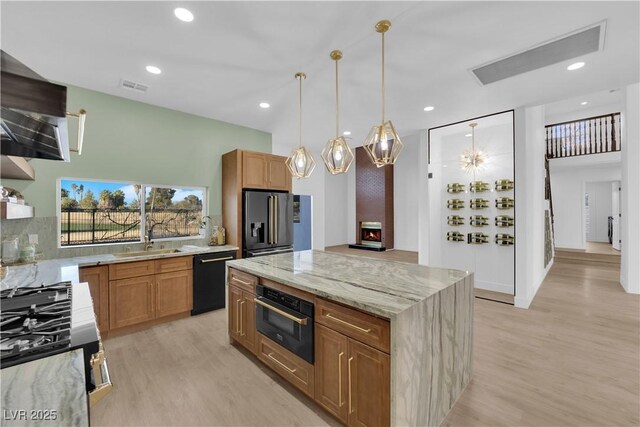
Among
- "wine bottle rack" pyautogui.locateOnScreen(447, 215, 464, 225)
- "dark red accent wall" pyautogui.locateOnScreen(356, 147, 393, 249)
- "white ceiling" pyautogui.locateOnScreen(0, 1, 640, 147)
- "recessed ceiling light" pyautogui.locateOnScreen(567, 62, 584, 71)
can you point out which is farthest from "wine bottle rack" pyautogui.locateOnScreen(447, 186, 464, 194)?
"dark red accent wall" pyautogui.locateOnScreen(356, 147, 393, 249)

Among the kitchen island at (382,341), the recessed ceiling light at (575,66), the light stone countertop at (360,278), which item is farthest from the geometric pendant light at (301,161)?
the recessed ceiling light at (575,66)

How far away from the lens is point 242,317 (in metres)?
2.55

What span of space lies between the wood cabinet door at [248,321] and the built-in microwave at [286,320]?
11 cm

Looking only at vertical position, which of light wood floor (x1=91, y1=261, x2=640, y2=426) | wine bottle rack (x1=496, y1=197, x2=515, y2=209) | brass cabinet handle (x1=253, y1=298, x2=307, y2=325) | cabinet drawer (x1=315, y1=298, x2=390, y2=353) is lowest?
light wood floor (x1=91, y1=261, x2=640, y2=426)

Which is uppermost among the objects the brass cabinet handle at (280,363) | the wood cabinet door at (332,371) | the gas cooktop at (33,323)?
the gas cooktop at (33,323)

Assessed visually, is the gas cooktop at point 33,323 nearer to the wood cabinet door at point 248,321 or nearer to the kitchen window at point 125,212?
the wood cabinet door at point 248,321

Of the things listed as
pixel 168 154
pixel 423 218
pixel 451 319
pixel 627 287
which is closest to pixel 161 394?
pixel 451 319

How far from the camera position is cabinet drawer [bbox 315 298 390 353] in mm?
1414

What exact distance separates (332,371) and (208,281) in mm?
2583

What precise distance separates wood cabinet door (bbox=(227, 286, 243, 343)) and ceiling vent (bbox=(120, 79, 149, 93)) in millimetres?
2623

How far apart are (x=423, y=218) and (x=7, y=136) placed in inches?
210

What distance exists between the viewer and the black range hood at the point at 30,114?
2.51 feet

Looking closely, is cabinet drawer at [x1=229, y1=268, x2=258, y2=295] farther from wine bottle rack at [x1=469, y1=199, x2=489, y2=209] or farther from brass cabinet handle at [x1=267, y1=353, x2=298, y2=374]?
wine bottle rack at [x1=469, y1=199, x2=489, y2=209]

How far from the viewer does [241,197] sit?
4.12 m
